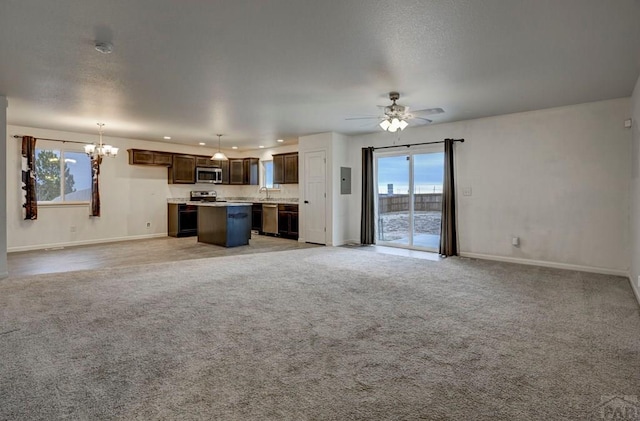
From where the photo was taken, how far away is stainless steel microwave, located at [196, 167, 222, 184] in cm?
967

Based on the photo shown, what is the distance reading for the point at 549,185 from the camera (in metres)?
5.47

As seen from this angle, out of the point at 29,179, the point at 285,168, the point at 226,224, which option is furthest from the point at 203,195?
the point at 29,179

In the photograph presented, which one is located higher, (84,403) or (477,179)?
(477,179)

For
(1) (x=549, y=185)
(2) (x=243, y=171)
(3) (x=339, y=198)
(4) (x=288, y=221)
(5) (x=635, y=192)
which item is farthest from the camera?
(2) (x=243, y=171)

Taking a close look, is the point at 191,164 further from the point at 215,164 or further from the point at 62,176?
the point at 62,176

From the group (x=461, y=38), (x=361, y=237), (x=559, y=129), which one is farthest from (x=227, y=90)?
(x=559, y=129)

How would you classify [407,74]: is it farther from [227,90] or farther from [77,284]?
[77,284]

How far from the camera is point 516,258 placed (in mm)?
5840


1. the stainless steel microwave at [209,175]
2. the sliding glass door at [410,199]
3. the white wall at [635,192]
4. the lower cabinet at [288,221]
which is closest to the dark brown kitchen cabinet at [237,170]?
the stainless steel microwave at [209,175]

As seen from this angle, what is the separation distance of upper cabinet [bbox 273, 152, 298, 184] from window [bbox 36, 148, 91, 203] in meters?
4.38

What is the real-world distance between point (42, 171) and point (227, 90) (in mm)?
5395

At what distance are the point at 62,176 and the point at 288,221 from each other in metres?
5.09

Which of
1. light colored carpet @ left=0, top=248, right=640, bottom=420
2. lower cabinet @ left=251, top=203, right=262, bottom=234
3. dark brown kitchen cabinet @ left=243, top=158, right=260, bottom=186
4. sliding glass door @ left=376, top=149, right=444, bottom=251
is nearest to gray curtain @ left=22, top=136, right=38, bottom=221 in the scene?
light colored carpet @ left=0, top=248, right=640, bottom=420

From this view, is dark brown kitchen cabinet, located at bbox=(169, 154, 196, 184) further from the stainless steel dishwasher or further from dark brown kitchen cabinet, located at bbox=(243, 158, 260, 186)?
the stainless steel dishwasher
